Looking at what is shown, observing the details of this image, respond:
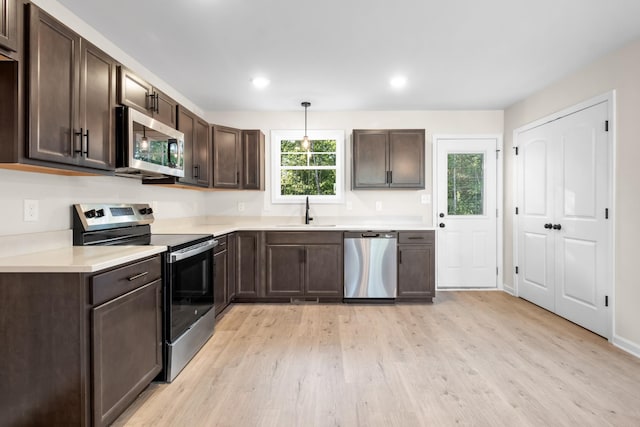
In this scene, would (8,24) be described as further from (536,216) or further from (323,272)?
(536,216)

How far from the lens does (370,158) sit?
4.22m

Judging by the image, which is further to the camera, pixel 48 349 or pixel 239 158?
pixel 239 158

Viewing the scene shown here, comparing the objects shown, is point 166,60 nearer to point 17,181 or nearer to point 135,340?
point 17,181

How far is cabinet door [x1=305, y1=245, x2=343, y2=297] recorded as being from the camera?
3875 millimetres

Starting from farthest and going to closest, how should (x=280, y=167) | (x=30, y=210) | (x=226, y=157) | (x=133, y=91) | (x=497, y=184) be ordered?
(x=280, y=167)
(x=497, y=184)
(x=226, y=157)
(x=133, y=91)
(x=30, y=210)

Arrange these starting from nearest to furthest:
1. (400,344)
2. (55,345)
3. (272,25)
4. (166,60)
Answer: (55,345) → (272,25) → (400,344) → (166,60)

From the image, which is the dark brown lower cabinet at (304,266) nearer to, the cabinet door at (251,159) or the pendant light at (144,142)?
the cabinet door at (251,159)

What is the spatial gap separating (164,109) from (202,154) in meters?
0.86

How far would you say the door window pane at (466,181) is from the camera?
4488 millimetres

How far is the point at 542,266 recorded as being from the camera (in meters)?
3.68

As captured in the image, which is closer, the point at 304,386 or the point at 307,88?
the point at 304,386

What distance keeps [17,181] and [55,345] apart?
1.01 meters

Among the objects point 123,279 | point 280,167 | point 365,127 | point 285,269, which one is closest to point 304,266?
point 285,269

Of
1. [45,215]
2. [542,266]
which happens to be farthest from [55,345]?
[542,266]
